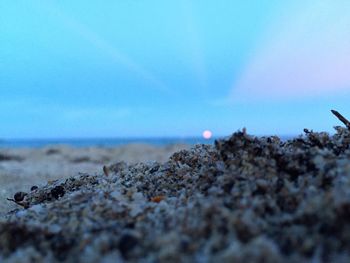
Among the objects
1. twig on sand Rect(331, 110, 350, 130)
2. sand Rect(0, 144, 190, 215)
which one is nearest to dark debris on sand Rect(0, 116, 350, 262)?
twig on sand Rect(331, 110, 350, 130)

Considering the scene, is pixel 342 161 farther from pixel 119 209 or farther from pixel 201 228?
pixel 119 209

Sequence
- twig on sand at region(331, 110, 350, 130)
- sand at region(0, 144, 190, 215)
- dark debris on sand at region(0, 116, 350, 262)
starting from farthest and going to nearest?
sand at region(0, 144, 190, 215) → twig on sand at region(331, 110, 350, 130) → dark debris on sand at region(0, 116, 350, 262)

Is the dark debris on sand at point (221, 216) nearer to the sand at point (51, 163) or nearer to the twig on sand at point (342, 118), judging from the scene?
the twig on sand at point (342, 118)

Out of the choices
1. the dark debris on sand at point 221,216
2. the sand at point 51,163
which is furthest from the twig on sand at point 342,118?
the sand at point 51,163

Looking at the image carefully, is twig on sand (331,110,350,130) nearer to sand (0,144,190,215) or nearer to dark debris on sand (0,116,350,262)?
dark debris on sand (0,116,350,262)

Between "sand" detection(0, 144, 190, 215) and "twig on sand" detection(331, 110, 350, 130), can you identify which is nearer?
"twig on sand" detection(331, 110, 350, 130)

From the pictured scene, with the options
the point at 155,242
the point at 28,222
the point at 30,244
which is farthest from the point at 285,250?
the point at 28,222
